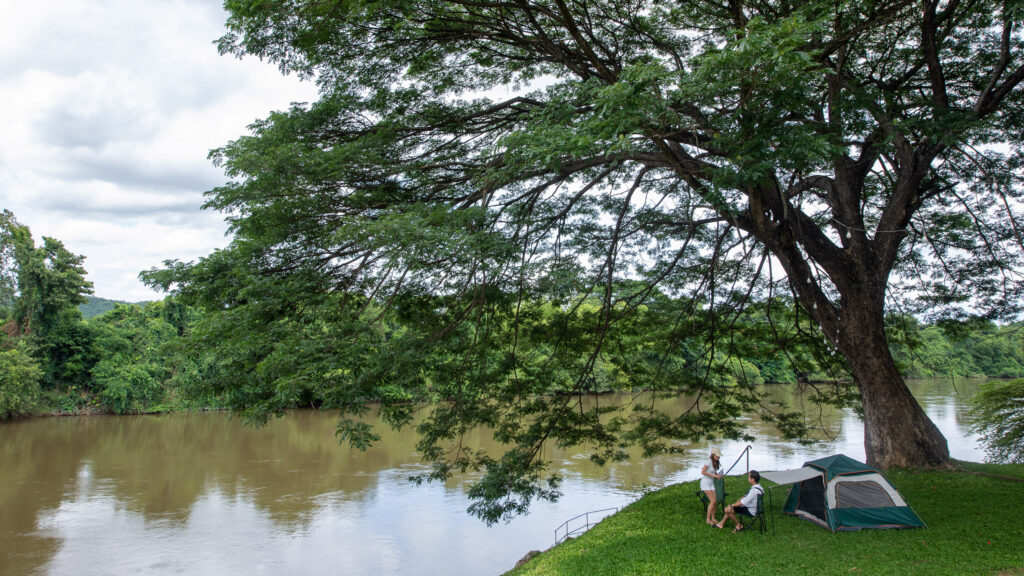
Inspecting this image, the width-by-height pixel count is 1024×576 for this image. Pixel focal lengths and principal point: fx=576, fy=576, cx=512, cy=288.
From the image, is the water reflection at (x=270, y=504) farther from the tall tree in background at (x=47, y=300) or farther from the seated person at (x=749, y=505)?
the tall tree in background at (x=47, y=300)

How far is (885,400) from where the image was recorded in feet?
28.9

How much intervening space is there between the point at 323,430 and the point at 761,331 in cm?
2148

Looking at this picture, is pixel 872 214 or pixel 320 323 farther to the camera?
pixel 872 214

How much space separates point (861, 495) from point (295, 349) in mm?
6975

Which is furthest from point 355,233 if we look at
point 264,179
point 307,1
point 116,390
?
point 116,390

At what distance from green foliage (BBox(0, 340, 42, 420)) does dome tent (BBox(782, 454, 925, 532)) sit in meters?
33.7

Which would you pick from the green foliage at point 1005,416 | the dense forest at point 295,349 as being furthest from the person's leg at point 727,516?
the green foliage at point 1005,416

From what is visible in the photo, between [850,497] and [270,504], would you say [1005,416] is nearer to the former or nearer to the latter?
[850,497]

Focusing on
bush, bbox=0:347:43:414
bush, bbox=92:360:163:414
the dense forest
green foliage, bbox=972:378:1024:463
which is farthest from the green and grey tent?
bush, bbox=92:360:163:414

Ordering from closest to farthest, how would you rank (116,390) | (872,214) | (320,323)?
(320,323), (872,214), (116,390)

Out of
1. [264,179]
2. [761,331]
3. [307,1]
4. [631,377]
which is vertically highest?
[307,1]

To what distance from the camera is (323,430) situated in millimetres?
26828

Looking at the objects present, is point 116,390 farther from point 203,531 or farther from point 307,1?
point 307,1

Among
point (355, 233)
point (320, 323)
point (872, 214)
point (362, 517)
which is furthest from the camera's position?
point (362, 517)
